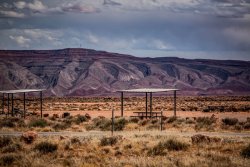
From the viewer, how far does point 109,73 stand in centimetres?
14925

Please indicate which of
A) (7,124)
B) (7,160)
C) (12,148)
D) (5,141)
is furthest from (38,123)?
(7,160)

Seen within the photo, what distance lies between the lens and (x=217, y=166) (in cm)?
1418

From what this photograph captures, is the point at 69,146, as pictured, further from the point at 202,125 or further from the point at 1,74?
the point at 1,74

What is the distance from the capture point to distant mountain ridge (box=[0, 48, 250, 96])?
13350 cm

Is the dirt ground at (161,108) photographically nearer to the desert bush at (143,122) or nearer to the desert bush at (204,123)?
the desert bush at (143,122)

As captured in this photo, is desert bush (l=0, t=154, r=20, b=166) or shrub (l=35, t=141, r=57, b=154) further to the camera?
shrub (l=35, t=141, r=57, b=154)

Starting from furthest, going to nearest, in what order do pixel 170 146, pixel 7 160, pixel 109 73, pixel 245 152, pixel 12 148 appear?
pixel 109 73 → pixel 170 146 → pixel 12 148 → pixel 245 152 → pixel 7 160

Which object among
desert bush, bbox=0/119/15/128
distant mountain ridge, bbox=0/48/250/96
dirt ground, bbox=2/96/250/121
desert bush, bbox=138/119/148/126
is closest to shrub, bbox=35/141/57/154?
dirt ground, bbox=2/96/250/121

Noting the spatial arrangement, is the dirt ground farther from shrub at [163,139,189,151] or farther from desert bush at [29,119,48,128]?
shrub at [163,139,189,151]

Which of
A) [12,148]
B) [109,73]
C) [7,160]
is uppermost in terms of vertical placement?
[109,73]

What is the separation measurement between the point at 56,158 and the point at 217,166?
5.87 m

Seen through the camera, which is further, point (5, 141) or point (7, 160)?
point (5, 141)

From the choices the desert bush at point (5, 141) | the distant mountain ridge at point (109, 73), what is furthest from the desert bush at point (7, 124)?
the distant mountain ridge at point (109, 73)

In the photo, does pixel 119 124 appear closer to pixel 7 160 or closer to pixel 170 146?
pixel 170 146
